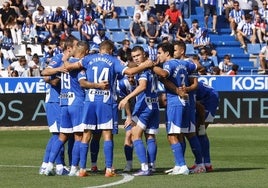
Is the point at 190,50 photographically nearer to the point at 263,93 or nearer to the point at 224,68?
the point at 224,68

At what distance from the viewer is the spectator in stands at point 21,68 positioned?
33.7 meters

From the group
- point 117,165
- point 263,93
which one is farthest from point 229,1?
point 117,165

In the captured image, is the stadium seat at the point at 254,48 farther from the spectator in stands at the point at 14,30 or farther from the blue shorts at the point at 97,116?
the blue shorts at the point at 97,116

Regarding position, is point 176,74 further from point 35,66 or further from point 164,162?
point 35,66

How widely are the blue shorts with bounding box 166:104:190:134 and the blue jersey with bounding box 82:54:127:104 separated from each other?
105cm

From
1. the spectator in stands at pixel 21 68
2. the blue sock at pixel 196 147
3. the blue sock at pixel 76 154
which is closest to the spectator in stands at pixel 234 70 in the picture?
the spectator in stands at pixel 21 68

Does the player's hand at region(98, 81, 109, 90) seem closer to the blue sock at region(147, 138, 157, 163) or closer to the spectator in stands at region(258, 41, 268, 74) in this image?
the blue sock at region(147, 138, 157, 163)

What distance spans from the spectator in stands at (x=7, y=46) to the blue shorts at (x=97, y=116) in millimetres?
18898

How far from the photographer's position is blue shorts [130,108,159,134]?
1753cm

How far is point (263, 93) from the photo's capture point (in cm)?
3256

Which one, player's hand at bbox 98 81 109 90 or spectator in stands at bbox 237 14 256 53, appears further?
spectator in stands at bbox 237 14 256 53

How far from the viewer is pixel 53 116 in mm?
18016

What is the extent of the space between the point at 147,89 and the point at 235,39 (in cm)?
2326

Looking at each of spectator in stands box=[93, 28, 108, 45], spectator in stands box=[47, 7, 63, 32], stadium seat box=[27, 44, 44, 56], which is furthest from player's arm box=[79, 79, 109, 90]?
spectator in stands box=[47, 7, 63, 32]
